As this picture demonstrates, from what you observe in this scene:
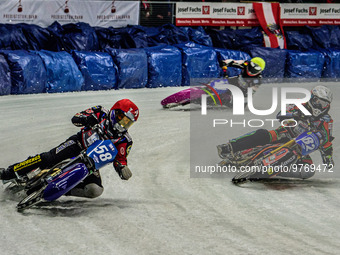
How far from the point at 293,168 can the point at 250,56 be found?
30.8 ft

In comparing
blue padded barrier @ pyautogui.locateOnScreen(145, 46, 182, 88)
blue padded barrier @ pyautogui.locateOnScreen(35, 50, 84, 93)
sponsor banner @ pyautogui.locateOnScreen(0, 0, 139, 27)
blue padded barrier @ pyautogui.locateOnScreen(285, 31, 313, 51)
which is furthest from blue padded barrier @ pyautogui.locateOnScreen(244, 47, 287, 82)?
blue padded barrier @ pyautogui.locateOnScreen(35, 50, 84, 93)

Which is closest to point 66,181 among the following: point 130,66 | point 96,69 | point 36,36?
point 96,69

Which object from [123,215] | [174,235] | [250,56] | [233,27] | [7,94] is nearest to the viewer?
[174,235]

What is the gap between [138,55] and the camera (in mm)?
14391

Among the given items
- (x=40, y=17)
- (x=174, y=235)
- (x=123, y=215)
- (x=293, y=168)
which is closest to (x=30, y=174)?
(x=123, y=215)

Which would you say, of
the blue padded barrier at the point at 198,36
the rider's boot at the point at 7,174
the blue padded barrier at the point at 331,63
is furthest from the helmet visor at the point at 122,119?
the blue padded barrier at the point at 331,63

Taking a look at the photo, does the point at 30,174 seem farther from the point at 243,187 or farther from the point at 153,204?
the point at 243,187

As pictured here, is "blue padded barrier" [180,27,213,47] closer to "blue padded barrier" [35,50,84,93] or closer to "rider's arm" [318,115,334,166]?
"blue padded barrier" [35,50,84,93]

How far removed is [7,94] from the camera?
41.1 ft

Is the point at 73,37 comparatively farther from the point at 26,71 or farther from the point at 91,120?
the point at 91,120

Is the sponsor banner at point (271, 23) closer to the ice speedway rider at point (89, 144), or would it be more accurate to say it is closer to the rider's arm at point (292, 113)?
the rider's arm at point (292, 113)

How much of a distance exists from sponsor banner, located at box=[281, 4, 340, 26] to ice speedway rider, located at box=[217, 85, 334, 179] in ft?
36.3

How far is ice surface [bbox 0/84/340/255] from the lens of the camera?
17.0 feet

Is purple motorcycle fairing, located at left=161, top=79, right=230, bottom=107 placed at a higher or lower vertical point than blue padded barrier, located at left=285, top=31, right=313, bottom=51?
lower
